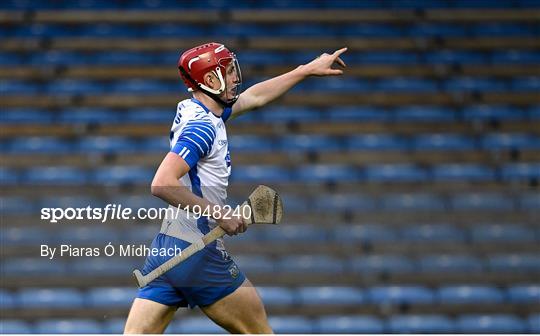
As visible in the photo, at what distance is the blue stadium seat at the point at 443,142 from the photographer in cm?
1064

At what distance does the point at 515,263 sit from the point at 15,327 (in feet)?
15.6

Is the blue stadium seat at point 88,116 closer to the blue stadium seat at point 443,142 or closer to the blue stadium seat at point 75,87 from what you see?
the blue stadium seat at point 75,87

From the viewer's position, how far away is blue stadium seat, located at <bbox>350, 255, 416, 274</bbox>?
920cm

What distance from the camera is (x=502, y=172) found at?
34.0 ft

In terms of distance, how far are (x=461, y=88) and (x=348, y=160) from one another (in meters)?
1.84

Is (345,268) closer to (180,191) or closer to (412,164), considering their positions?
(412,164)

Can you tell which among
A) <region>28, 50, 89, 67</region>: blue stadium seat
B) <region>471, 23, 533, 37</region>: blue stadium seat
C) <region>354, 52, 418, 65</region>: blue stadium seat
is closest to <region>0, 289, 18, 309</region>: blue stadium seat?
<region>28, 50, 89, 67</region>: blue stadium seat

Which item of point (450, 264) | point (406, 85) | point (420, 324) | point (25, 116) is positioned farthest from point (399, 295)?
point (25, 116)

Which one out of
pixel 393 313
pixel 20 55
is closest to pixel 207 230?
pixel 393 313

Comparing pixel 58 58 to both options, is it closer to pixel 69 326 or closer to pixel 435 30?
pixel 69 326

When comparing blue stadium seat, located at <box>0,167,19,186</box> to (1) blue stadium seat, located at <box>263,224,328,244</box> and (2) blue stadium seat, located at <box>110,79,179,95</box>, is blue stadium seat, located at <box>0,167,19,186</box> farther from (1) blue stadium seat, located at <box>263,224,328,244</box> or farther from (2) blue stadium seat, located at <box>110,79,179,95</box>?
(1) blue stadium seat, located at <box>263,224,328,244</box>

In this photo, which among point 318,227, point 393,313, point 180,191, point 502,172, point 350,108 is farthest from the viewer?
point 350,108

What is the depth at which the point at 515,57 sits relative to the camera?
38.5ft

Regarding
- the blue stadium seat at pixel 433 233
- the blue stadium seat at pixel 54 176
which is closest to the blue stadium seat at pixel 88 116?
the blue stadium seat at pixel 54 176
